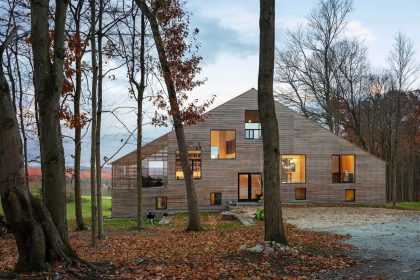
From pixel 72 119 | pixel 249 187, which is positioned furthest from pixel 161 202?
pixel 72 119

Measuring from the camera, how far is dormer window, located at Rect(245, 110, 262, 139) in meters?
28.2

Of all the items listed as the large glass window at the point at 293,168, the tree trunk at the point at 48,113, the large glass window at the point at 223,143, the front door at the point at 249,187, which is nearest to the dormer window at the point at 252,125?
the large glass window at the point at 223,143

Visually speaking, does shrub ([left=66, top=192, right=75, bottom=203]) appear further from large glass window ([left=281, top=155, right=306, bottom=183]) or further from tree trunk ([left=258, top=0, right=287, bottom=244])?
tree trunk ([left=258, top=0, right=287, bottom=244])

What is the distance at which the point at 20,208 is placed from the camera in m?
6.11

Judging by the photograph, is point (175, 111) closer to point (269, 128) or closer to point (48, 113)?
point (269, 128)

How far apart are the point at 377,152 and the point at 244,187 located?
18092 mm

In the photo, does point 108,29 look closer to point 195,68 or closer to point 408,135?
point 195,68

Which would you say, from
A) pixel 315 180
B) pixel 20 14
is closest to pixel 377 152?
pixel 315 180

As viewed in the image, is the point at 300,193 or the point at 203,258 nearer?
the point at 203,258

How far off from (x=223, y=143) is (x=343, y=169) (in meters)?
8.27

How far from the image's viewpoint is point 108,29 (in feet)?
43.0

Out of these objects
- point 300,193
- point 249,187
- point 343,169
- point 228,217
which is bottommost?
point 228,217

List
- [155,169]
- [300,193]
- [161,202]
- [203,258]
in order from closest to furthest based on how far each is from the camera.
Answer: [203,258], [161,202], [155,169], [300,193]

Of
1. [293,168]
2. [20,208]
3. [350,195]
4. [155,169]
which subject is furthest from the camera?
[293,168]
